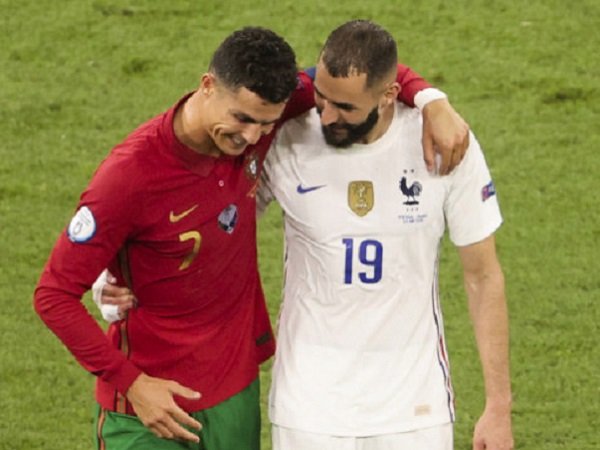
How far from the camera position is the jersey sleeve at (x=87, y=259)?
451 cm

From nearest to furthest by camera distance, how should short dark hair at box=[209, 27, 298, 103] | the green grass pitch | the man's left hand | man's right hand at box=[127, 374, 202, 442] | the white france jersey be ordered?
short dark hair at box=[209, 27, 298, 103] < man's right hand at box=[127, 374, 202, 442] < the man's left hand < the white france jersey < the green grass pitch

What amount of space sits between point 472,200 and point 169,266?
0.81 meters

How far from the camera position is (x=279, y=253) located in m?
8.03

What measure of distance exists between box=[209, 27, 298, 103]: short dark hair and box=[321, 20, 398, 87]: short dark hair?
156 millimetres

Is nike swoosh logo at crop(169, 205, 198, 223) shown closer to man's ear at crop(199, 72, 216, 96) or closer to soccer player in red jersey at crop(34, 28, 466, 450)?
soccer player in red jersey at crop(34, 28, 466, 450)

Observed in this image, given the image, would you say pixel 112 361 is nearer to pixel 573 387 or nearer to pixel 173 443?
pixel 173 443

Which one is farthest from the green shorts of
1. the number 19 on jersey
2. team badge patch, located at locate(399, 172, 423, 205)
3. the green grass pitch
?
the green grass pitch

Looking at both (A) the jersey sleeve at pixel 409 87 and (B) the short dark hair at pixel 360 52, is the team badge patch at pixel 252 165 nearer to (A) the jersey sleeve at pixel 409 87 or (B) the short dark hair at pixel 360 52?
(B) the short dark hair at pixel 360 52

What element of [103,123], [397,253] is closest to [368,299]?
[397,253]

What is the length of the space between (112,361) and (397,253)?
81 centimetres

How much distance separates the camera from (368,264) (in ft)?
15.7

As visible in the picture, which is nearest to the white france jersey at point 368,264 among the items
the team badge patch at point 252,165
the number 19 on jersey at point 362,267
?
the number 19 on jersey at point 362,267

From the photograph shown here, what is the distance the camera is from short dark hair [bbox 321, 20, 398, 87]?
4637 mm

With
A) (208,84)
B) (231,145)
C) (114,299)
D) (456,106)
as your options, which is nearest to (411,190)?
(231,145)
